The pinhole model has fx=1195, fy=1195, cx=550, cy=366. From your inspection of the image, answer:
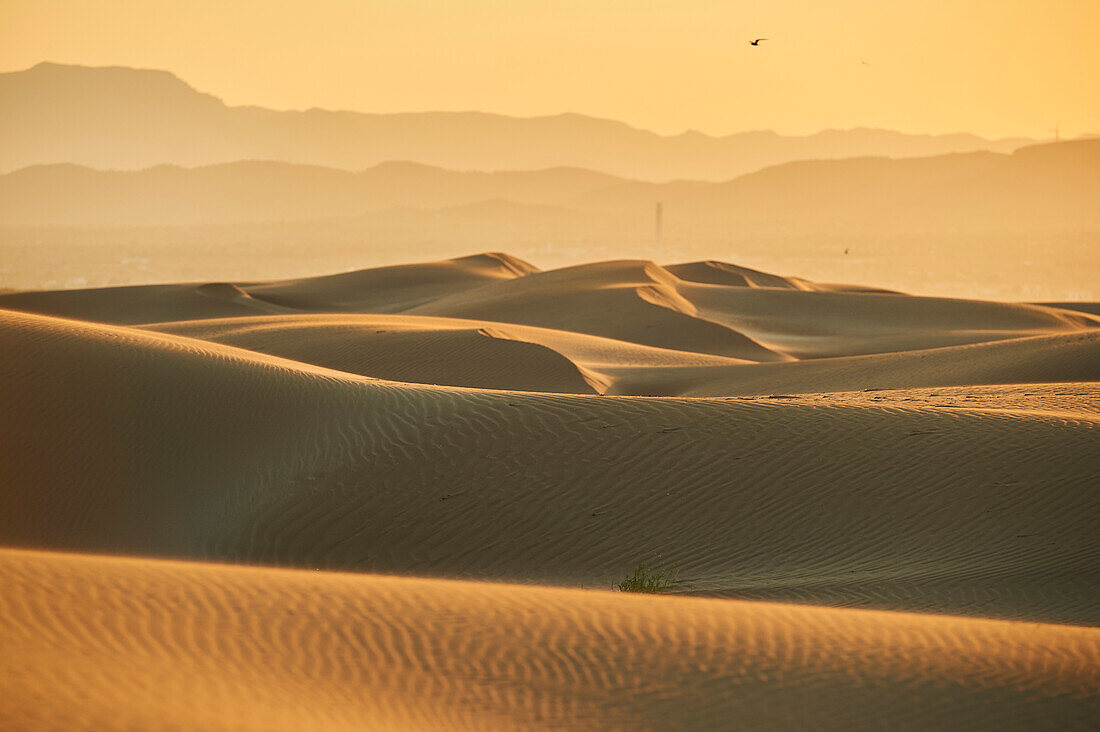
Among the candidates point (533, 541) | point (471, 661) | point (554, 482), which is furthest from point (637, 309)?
point (471, 661)

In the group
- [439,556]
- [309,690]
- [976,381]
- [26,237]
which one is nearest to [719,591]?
[439,556]

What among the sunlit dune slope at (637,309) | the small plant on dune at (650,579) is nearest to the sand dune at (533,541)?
the small plant on dune at (650,579)

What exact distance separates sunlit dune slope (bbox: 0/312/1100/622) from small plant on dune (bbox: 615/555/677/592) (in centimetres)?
15

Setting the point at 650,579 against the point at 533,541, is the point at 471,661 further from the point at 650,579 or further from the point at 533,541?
the point at 533,541

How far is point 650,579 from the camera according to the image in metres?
8.50

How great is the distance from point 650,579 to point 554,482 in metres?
2.47

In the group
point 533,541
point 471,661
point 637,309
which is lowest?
point 533,541

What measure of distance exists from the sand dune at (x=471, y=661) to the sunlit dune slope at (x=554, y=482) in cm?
216

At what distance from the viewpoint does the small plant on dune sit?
8.04 metres

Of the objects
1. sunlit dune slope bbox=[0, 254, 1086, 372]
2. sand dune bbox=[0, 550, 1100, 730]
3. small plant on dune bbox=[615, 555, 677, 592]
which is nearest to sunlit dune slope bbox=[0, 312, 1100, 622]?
small plant on dune bbox=[615, 555, 677, 592]

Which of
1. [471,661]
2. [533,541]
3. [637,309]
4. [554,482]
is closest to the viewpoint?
[471,661]

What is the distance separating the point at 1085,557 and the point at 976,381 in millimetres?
10857

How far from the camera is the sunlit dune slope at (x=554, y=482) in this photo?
936 cm

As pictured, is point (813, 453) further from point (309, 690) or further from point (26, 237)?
point (26, 237)
